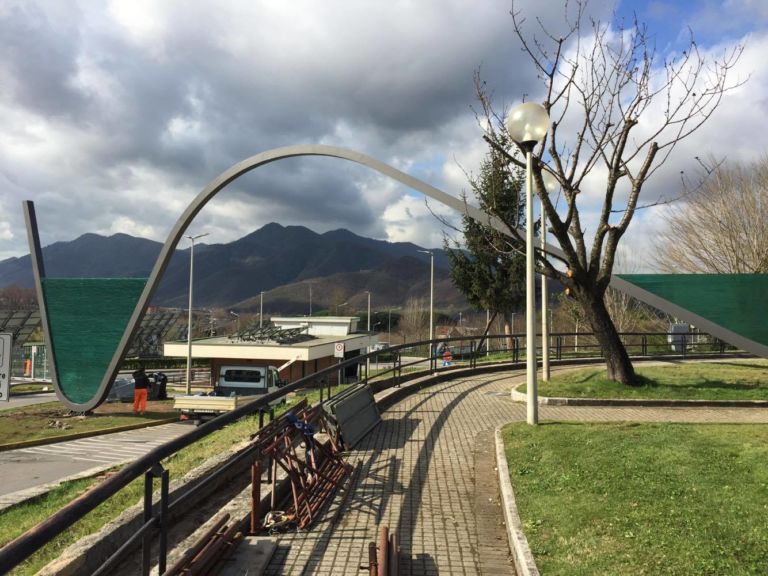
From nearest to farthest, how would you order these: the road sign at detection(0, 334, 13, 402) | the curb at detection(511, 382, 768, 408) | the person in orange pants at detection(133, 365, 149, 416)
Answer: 1. the road sign at detection(0, 334, 13, 402)
2. the curb at detection(511, 382, 768, 408)
3. the person in orange pants at detection(133, 365, 149, 416)

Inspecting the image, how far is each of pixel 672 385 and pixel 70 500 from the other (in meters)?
12.2

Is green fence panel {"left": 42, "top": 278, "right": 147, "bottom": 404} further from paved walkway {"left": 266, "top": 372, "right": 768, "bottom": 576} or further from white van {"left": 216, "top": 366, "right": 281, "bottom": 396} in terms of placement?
paved walkway {"left": 266, "top": 372, "right": 768, "bottom": 576}

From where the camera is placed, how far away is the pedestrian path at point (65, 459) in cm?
1255

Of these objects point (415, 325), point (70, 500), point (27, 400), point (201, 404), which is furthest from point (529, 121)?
point (415, 325)

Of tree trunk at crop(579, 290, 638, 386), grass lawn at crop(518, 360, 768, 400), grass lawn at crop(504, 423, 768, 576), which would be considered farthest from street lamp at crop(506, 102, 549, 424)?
tree trunk at crop(579, 290, 638, 386)

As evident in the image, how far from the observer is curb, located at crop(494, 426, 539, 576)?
3838 millimetres

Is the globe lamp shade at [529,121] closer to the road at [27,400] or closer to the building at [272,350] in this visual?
the building at [272,350]

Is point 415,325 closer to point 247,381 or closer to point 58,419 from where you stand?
point 247,381

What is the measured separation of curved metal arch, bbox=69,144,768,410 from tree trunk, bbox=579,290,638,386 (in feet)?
4.23

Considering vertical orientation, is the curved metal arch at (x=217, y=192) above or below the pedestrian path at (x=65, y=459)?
above

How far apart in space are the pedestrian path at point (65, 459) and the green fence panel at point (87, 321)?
3.24m

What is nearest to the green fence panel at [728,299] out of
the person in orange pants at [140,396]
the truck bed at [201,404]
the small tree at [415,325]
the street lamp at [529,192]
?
the street lamp at [529,192]

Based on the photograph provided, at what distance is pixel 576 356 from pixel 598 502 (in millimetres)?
16194

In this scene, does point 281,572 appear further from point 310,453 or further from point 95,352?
point 95,352
